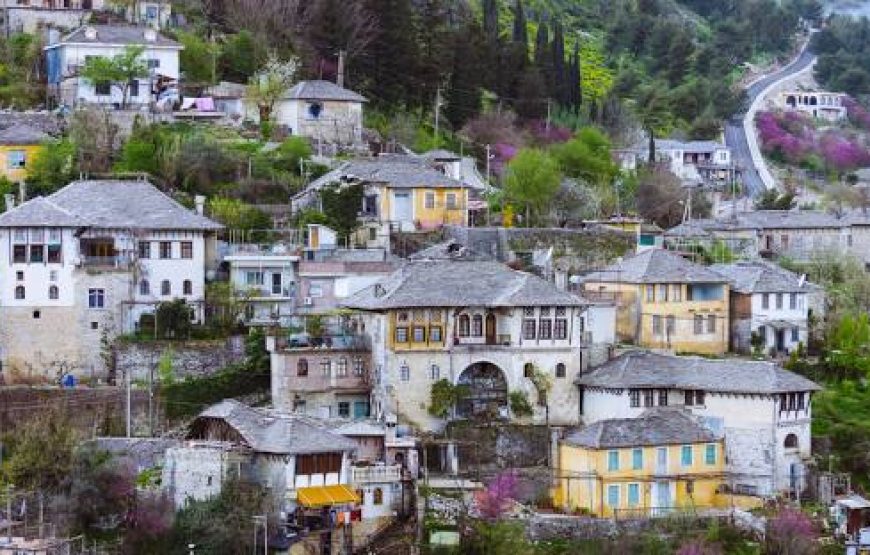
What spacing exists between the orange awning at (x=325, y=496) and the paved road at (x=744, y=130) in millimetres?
54612

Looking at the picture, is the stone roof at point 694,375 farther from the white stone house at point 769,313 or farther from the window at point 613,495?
the white stone house at point 769,313

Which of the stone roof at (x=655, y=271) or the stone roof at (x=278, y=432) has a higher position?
the stone roof at (x=655, y=271)

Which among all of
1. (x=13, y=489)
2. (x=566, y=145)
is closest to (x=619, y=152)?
(x=566, y=145)

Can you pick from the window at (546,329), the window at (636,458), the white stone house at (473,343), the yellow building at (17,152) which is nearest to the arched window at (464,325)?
the white stone house at (473,343)

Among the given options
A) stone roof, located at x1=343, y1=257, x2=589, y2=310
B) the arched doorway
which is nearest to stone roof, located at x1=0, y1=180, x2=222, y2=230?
stone roof, located at x1=343, y1=257, x2=589, y2=310

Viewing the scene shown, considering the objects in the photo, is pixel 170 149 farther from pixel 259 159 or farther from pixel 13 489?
pixel 13 489

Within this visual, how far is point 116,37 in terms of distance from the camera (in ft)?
269

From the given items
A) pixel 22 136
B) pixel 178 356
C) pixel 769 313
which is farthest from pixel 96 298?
pixel 769 313

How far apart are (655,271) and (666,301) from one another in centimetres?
101

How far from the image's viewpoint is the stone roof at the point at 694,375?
61.8 metres

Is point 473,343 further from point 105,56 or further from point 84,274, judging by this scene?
point 105,56

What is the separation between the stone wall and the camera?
6391cm

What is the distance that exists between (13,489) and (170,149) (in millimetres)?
19116

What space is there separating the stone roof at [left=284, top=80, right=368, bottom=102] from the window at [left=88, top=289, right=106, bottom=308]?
1823 centimetres
